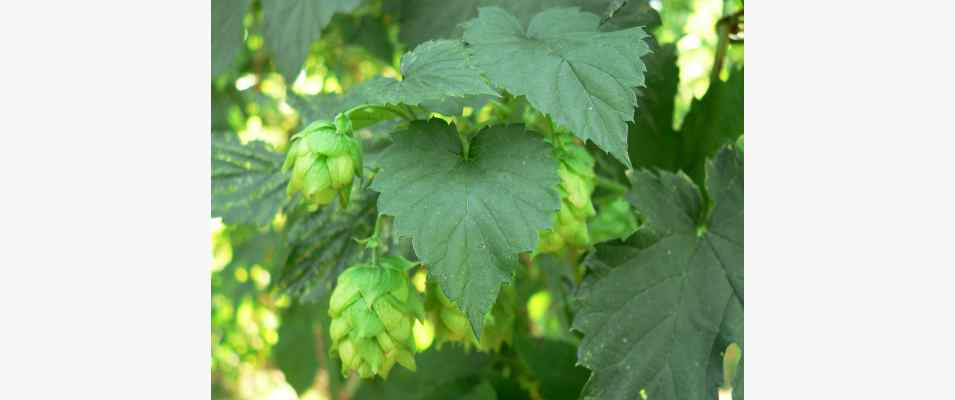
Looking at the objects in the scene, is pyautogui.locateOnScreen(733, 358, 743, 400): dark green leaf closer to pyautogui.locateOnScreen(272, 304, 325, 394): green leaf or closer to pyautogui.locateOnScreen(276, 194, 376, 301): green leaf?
pyautogui.locateOnScreen(276, 194, 376, 301): green leaf

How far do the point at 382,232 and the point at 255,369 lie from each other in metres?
1.56

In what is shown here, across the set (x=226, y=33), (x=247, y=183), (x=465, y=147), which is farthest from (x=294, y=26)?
(x=465, y=147)

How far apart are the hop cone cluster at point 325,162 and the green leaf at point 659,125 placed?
0.49 m

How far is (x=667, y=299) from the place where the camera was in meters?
1.06

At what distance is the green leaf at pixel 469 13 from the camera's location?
3.53ft

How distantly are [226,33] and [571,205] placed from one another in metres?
0.52

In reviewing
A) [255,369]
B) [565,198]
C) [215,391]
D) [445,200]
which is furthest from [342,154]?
[215,391]

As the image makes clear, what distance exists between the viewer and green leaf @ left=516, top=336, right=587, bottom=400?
1356mm

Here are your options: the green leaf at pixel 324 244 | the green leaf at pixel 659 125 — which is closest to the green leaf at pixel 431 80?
the green leaf at pixel 324 244

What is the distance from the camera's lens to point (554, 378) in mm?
1374

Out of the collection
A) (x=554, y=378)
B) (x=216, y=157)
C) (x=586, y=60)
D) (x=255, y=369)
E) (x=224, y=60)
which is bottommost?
(x=255, y=369)

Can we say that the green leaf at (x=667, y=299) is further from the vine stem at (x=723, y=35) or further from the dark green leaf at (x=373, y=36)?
the dark green leaf at (x=373, y=36)

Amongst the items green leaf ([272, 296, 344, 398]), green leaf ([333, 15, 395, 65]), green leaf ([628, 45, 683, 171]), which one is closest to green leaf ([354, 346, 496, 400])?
green leaf ([272, 296, 344, 398])

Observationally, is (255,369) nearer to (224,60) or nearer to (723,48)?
(224,60)
